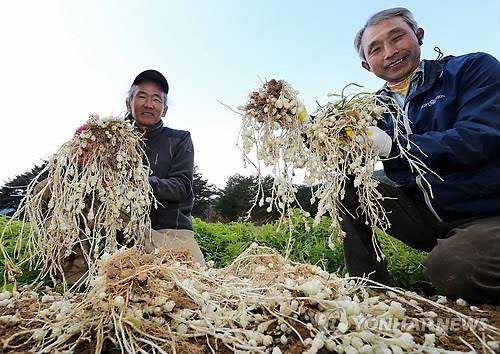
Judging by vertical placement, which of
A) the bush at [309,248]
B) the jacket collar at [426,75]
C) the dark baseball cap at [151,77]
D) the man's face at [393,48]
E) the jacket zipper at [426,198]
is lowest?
the bush at [309,248]

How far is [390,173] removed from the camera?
83.1 inches

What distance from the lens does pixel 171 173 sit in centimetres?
287

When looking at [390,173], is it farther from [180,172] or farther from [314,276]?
[180,172]

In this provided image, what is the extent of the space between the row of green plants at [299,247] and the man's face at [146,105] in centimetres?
113

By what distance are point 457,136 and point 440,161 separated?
141mm

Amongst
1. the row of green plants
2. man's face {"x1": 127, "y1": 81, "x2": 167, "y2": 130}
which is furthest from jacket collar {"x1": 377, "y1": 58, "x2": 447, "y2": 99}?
man's face {"x1": 127, "y1": 81, "x2": 167, "y2": 130}

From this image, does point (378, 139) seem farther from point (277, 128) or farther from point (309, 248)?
point (309, 248)

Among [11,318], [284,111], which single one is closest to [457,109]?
[284,111]

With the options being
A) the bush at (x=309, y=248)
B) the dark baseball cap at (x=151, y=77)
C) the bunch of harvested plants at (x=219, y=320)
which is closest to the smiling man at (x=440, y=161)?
the bush at (x=309, y=248)

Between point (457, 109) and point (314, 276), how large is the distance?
1.22 m

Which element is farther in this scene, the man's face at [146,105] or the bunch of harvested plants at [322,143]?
the man's face at [146,105]

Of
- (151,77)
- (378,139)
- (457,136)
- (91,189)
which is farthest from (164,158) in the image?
(457,136)

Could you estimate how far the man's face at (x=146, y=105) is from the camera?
2.88m

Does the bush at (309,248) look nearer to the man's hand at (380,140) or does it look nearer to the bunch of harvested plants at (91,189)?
the man's hand at (380,140)
